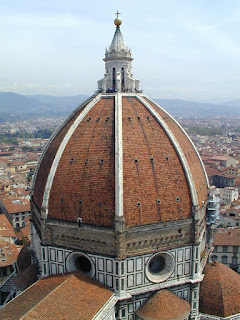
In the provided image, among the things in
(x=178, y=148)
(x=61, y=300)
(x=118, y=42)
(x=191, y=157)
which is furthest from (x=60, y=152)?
(x=118, y=42)

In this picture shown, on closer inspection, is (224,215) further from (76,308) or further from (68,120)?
(76,308)

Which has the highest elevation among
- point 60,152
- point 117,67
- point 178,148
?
point 117,67

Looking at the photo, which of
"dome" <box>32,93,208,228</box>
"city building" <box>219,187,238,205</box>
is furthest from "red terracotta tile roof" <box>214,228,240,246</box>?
"city building" <box>219,187,238,205</box>

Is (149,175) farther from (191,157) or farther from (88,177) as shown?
(191,157)

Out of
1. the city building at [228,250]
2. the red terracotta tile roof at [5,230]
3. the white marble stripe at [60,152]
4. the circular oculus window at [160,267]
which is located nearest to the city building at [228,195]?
the city building at [228,250]

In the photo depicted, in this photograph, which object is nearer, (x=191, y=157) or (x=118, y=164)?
(x=118, y=164)

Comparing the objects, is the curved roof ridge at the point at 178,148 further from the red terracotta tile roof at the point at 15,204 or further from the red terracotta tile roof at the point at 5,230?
the red terracotta tile roof at the point at 15,204

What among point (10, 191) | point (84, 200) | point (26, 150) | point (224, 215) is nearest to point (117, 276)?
point (84, 200)

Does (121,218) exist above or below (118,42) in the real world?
below
